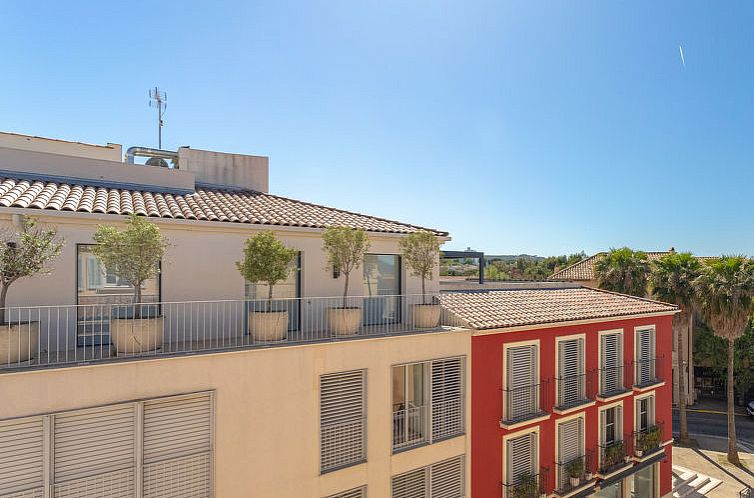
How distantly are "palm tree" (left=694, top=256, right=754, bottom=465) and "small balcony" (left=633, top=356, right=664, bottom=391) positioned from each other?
28.0 ft

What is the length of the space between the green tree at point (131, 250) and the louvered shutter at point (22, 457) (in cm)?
249

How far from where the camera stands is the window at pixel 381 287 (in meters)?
13.9

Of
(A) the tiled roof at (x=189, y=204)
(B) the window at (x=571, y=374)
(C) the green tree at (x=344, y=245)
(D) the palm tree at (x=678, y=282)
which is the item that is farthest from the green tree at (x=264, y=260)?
(D) the palm tree at (x=678, y=282)

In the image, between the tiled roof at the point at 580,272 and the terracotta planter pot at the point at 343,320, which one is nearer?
the terracotta planter pot at the point at 343,320

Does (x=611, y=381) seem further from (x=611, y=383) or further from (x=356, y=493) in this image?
(x=356, y=493)

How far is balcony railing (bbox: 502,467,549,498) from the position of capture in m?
13.6

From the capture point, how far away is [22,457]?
23.7ft

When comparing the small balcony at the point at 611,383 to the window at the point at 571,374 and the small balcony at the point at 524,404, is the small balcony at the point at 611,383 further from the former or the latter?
the small balcony at the point at 524,404

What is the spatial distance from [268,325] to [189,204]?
5.05 metres

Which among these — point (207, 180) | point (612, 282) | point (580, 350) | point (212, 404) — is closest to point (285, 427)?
point (212, 404)

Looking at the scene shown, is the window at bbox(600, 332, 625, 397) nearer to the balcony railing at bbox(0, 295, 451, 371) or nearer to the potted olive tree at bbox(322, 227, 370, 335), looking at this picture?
the balcony railing at bbox(0, 295, 451, 371)

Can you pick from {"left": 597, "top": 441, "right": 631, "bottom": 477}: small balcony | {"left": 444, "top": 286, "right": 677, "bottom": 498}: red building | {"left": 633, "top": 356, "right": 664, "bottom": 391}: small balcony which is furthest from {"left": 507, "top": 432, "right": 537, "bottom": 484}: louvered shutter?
{"left": 633, "top": 356, "right": 664, "bottom": 391}: small balcony

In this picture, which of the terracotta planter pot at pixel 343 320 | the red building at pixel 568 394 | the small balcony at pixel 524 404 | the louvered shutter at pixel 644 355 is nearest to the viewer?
the terracotta planter pot at pixel 343 320

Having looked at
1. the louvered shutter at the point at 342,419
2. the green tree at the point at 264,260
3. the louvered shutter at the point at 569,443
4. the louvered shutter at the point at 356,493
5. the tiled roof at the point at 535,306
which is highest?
the green tree at the point at 264,260
